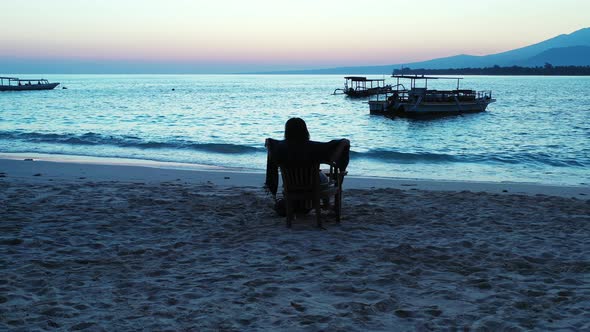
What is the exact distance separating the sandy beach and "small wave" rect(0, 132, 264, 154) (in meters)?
10.9

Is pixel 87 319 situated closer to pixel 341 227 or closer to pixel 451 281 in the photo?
pixel 451 281

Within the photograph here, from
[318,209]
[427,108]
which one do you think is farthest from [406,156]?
[427,108]

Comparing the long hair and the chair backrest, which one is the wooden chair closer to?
the chair backrest

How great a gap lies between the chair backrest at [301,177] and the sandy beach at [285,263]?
1.63 feet

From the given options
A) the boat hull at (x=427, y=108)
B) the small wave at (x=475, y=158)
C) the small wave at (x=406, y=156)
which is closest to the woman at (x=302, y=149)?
the small wave at (x=475, y=158)

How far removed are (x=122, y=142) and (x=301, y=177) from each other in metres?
16.4

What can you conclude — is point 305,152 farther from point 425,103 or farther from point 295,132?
point 425,103

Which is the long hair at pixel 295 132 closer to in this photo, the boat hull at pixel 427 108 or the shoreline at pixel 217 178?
the shoreline at pixel 217 178

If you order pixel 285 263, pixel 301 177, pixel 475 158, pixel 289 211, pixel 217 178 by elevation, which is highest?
pixel 301 177

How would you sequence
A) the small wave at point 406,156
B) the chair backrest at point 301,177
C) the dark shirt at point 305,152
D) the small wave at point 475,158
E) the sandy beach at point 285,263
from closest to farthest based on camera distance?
the sandy beach at point 285,263 → the dark shirt at point 305,152 → the chair backrest at point 301,177 → the small wave at point 475,158 → the small wave at point 406,156

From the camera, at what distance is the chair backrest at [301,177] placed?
6.06 m

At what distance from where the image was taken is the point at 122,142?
68.9 feet

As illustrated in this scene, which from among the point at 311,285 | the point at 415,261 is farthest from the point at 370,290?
the point at 415,261

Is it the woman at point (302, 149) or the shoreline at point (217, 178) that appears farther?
the shoreline at point (217, 178)
